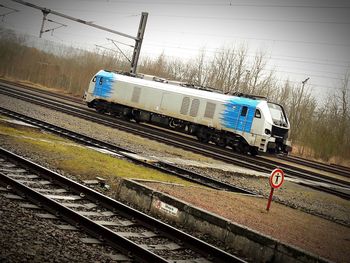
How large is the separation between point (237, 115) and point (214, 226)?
56.3 ft

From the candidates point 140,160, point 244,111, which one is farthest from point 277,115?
point 140,160

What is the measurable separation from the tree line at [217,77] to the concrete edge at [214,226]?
18.2 m

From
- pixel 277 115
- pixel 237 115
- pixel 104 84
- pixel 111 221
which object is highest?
pixel 277 115

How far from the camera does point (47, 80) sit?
65250 mm

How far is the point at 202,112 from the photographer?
25.9 meters

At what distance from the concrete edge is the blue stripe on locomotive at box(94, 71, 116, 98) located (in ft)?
76.2

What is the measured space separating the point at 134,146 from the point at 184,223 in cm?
1018

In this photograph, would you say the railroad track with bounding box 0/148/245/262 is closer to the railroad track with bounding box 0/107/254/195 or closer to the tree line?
the railroad track with bounding box 0/107/254/195

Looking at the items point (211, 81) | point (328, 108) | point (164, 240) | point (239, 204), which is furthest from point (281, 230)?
point (211, 81)

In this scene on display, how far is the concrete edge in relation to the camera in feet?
22.1

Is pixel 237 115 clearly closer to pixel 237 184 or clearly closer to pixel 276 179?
pixel 237 184

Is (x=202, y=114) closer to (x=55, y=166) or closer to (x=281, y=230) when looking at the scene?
(x=55, y=166)

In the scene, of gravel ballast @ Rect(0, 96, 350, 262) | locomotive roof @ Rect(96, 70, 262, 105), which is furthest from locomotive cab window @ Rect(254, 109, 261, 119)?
gravel ballast @ Rect(0, 96, 350, 262)

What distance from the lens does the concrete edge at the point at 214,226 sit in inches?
265
